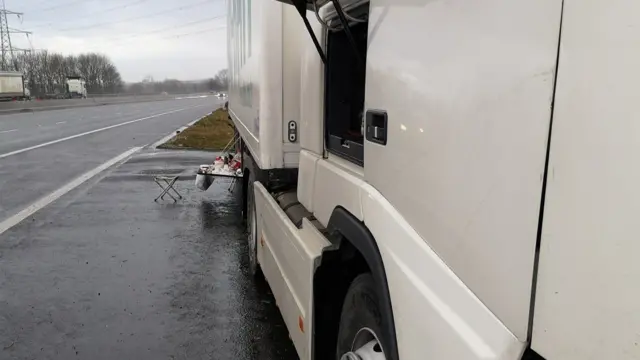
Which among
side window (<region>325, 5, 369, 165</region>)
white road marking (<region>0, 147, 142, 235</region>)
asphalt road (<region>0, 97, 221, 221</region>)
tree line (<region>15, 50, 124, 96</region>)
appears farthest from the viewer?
tree line (<region>15, 50, 124, 96</region>)

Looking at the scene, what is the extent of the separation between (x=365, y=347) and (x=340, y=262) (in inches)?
21.9

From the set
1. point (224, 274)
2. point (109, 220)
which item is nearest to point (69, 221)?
point (109, 220)

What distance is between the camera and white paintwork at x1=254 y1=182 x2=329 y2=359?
3.03 meters

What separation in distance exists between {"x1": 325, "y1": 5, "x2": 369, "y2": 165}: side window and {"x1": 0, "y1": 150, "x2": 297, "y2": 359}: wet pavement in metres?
1.97

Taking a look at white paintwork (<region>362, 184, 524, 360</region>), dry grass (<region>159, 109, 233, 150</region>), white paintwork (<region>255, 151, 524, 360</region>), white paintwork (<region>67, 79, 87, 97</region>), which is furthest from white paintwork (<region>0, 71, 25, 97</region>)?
white paintwork (<region>362, 184, 524, 360</region>)

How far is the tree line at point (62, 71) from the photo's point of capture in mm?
91625

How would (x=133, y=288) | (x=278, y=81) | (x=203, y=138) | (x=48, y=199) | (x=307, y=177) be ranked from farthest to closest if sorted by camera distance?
1. (x=203, y=138)
2. (x=48, y=199)
3. (x=133, y=288)
4. (x=278, y=81)
5. (x=307, y=177)

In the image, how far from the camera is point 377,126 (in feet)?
7.45

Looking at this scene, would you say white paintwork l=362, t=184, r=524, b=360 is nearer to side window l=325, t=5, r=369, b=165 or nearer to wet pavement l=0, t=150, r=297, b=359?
side window l=325, t=5, r=369, b=165

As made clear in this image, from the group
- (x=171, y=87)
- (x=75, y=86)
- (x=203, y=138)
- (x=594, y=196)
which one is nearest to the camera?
(x=594, y=196)

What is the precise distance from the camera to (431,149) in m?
1.74

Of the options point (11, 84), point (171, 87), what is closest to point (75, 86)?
point (11, 84)

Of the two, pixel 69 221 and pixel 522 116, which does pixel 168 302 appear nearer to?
pixel 69 221

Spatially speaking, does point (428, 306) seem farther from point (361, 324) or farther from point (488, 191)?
point (361, 324)
